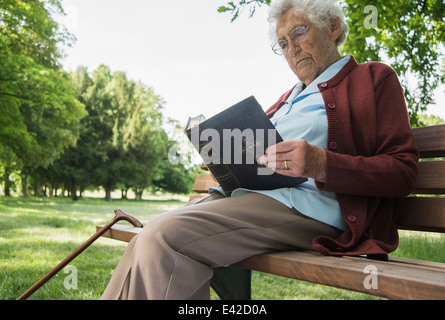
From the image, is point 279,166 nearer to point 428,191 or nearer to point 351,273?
point 351,273

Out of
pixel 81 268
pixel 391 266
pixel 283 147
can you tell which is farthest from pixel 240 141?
pixel 81 268

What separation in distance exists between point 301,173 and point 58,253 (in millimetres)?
4128

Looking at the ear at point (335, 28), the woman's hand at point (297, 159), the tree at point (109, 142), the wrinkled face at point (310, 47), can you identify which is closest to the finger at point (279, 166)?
the woman's hand at point (297, 159)

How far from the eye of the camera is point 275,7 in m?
1.84

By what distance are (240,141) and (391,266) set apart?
23.4 inches

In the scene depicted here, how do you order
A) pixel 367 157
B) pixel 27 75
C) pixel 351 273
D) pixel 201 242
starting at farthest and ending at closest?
1. pixel 27 75
2. pixel 367 157
3. pixel 201 242
4. pixel 351 273

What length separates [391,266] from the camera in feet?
3.68

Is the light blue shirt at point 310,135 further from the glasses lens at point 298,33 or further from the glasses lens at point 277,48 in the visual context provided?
the glasses lens at point 277,48

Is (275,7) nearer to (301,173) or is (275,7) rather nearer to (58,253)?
(301,173)

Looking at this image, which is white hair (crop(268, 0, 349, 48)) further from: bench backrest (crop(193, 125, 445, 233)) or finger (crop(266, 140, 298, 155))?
finger (crop(266, 140, 298, 155))

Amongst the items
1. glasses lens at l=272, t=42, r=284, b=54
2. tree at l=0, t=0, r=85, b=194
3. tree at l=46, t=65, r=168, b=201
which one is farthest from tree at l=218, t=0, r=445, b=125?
tree at l=46, t=65, r=168, b=201

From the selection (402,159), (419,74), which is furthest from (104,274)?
(419,74)

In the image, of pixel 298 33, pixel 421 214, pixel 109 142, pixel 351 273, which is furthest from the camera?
pixel 109 142

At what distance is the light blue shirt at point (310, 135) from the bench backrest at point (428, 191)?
43 cm
